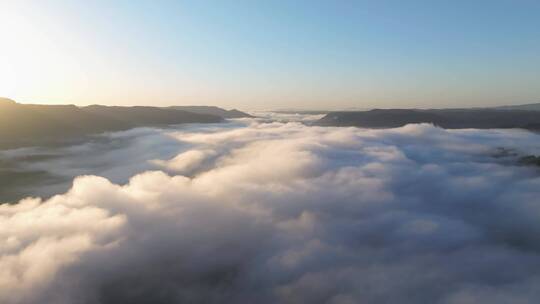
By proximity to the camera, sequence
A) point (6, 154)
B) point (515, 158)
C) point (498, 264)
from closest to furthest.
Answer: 1. point (498, 264)
2. point (515, 158)
3. point (6, 154)

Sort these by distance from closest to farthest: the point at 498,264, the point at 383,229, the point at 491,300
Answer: the point at 491,300
the point at 498,264
the point at 383,229

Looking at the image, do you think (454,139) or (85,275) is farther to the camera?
(454,139)

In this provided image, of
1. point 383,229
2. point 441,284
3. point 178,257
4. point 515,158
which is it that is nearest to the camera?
point 441,284

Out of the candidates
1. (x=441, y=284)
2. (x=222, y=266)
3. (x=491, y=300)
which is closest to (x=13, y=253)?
(x=222, y=266)

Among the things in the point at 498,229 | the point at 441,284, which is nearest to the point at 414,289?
the point at 441,284

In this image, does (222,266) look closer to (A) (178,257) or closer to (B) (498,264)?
(A) (178,257)

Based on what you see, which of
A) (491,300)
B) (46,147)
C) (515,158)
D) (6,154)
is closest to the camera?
(491,300)

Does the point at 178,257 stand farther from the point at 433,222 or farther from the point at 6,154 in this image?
the point at 6,154

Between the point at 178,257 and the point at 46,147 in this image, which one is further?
the point at 46,147
